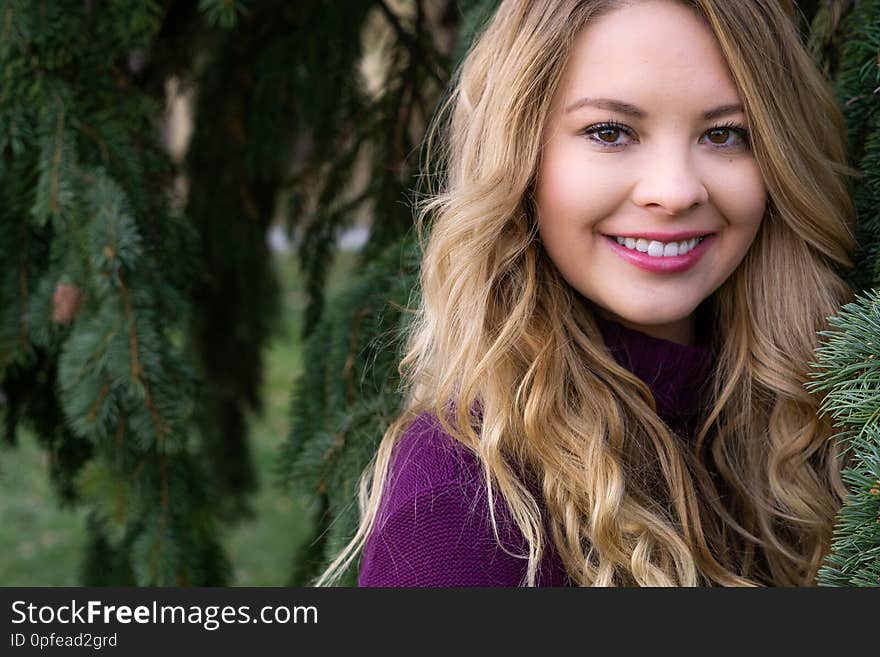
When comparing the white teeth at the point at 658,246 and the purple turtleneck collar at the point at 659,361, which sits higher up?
the white teeth at the point at 658,246

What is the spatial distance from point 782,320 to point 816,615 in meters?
0.52

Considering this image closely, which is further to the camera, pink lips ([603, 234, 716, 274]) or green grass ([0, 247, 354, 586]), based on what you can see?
green grass ([0, 247, 354, 586])

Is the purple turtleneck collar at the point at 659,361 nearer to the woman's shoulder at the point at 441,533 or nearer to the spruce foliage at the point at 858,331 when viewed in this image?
the spruce foliage at the point at 858,331

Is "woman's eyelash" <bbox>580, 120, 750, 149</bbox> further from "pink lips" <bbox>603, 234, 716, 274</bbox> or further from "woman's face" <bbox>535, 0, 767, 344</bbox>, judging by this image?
"pink lips" <bbox>603, 234, 716, 274</bbox>

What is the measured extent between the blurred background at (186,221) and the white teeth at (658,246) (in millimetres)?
295

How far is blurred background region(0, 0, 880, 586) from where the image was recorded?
5.02 feet

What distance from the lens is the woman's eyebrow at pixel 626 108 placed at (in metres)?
1.19

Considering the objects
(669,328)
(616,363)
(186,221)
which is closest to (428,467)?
(616,363)

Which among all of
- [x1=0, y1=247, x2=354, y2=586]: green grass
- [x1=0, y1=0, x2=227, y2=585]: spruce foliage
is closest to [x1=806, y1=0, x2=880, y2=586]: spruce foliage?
[x1=0, y1=0, x2=227, y2=585]: spruce foliage

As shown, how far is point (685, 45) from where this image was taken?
47.1 inches

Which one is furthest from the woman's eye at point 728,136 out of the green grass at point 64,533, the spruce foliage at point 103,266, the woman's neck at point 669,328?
the green grass at point 64,533

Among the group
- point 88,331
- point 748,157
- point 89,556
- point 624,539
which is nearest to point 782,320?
point 748,157

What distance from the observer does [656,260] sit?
49.3 inches

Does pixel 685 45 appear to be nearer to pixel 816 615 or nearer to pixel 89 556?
pixel 816 615
